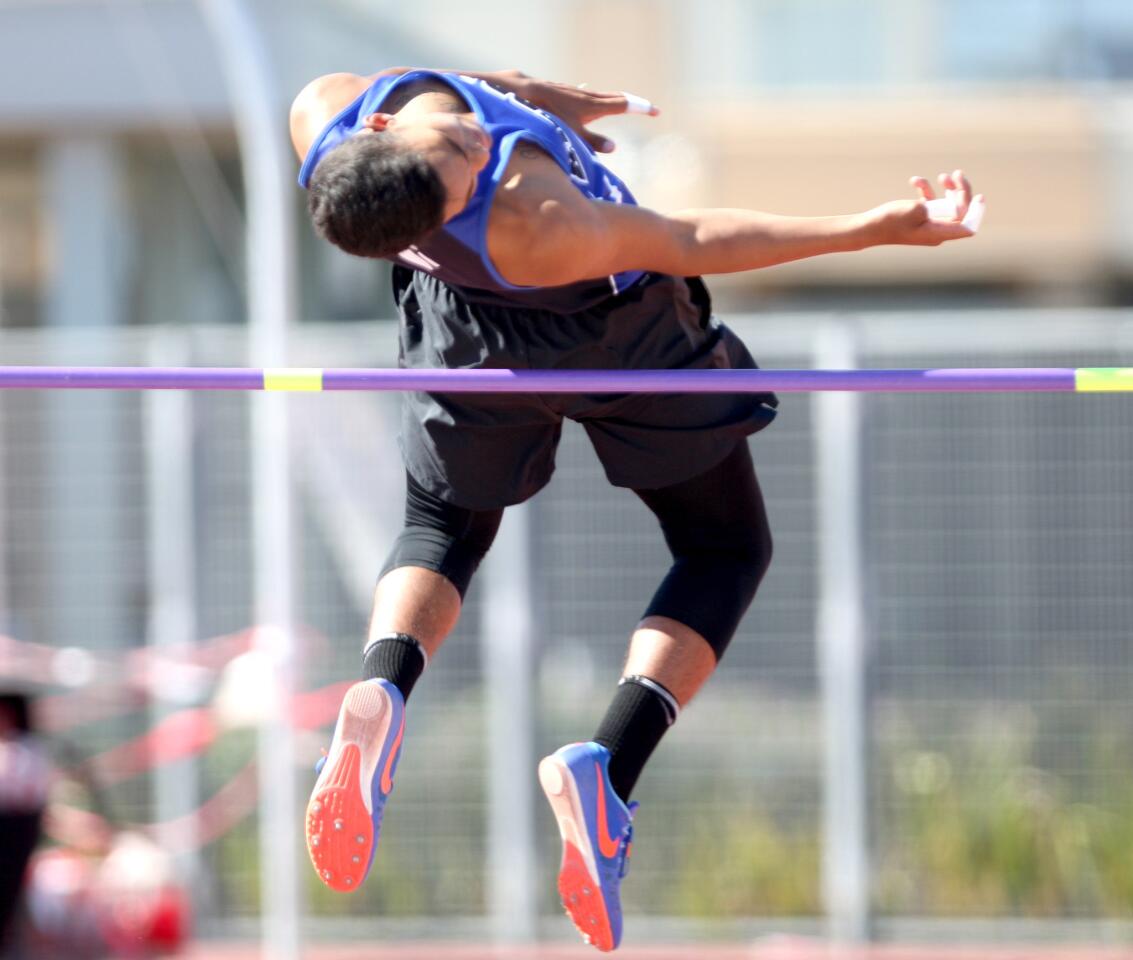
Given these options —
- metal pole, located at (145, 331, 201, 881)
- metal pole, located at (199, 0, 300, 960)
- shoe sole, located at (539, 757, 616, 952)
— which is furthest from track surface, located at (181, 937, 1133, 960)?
shoe sole, located at (539, 757, 616, 952)

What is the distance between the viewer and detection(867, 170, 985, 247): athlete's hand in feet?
11.5

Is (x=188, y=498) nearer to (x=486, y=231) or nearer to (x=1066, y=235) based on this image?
(x=486, y=231)

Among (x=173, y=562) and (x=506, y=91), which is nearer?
(x=506, y=91)

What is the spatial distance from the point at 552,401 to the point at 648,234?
451mm

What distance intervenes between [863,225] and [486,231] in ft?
2.17

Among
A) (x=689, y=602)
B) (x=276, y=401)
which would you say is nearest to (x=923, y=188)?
(x=689, y=602)

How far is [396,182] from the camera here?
3.29 metres

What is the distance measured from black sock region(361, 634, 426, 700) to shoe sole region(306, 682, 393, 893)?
0.10 metres

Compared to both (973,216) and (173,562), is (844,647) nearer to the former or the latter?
(173,562)

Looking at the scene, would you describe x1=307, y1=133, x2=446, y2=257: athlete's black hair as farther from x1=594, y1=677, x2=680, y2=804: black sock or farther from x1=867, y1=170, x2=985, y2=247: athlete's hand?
x1=594, y1=677, x2=680, y2=804: black sock

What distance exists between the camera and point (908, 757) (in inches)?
292

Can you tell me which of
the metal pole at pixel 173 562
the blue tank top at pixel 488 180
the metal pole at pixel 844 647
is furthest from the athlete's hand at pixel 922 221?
the metal pole at pixel 173 562

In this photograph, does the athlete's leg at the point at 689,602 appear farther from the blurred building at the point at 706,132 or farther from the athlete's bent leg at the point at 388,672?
the blurred building at the point at 706,132

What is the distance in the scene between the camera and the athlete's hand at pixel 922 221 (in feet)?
11.5
